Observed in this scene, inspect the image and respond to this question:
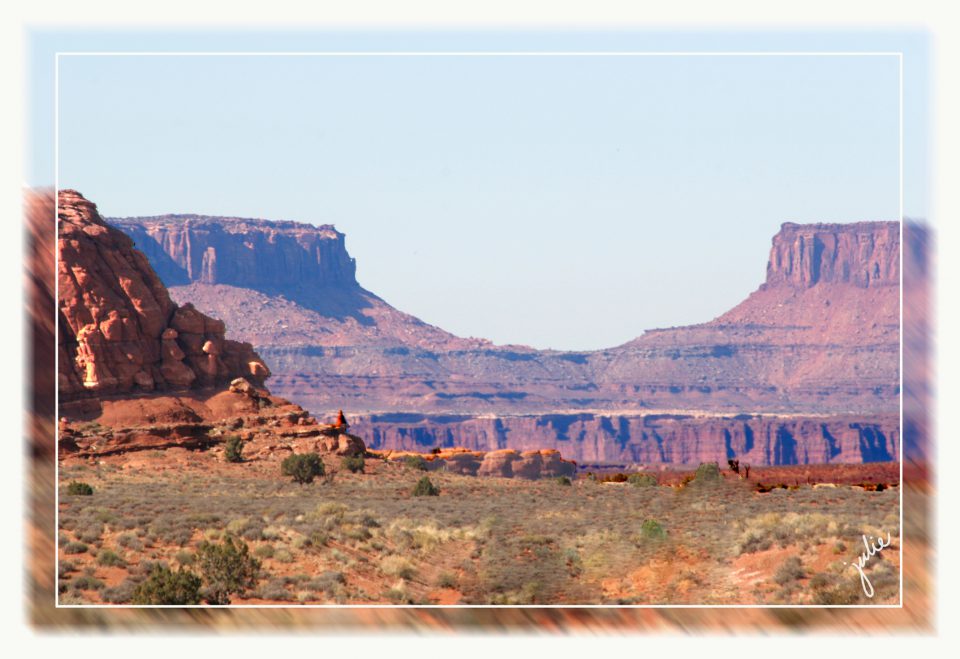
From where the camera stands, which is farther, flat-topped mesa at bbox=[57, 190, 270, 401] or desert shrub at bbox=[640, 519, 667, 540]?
flat-topped mesa at bbox=[57, 190, 270, 401]

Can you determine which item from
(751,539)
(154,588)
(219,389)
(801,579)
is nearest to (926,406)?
(801,579)

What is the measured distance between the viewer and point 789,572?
99.2 ft

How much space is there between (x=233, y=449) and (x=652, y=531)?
3154 cm

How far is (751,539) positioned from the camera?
110 feet

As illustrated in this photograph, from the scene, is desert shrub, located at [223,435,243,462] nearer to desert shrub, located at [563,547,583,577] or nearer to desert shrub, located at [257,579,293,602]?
desert shrub, located at [563,547,583,577]

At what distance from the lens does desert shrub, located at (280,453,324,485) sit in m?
57.0

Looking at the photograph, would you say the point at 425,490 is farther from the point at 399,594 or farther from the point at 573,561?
the point at 399,594

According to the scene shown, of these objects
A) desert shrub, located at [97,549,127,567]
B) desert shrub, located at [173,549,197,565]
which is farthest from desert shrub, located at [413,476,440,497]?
desert shrub, located at [97,549,127,567]

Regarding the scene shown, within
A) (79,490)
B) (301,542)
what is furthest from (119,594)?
(79,490)

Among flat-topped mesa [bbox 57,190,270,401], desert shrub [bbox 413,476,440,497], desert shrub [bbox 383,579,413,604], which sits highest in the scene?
flat-topped mesa [bbox 57,190,270,401]

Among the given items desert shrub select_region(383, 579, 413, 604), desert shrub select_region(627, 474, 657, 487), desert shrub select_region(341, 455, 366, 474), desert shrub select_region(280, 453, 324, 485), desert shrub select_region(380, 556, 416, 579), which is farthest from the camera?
desert shrub select_region(341, 455, 366, 474)
